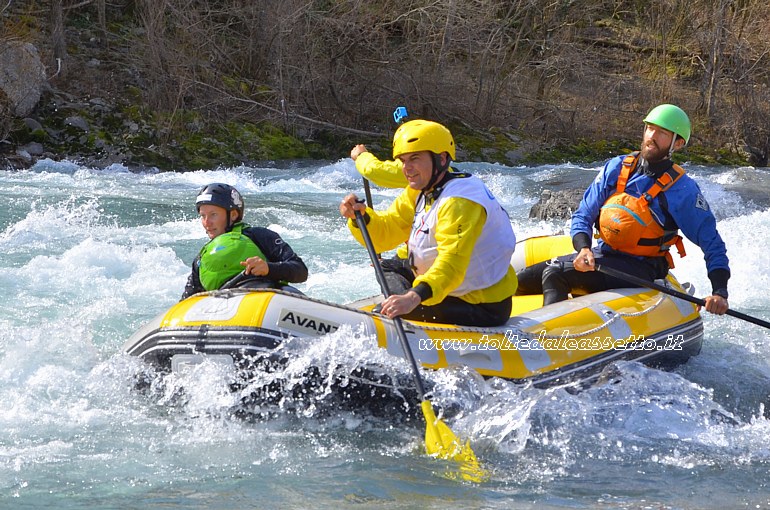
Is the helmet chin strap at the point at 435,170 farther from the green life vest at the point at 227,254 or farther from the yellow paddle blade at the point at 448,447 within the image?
the yellow paddle blade at the point at 448,447

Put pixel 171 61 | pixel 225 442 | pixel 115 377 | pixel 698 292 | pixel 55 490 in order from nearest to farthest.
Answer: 1. pixel 55 490
2. pixel 225 442
3. pixel 115 377
4. pixel 698 292
5. pixel 171 61

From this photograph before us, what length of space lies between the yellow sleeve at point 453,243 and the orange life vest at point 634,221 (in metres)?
1.26

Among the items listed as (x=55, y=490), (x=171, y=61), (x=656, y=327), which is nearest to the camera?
(x=55, y=490)

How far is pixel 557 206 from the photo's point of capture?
36.7ft

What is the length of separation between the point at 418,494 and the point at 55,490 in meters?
1.34

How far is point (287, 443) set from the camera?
400 cm

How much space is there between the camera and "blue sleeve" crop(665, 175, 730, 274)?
500 centimetres

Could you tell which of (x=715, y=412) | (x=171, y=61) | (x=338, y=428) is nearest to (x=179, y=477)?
(x=338, y=428)

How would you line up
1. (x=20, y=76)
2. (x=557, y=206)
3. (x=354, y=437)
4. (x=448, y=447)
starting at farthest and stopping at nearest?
(x=20, y=76)
(x=557, y=206)
(x=354, y=437)
(x=448, y=447)

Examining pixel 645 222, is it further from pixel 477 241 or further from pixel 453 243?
pixel 453 243

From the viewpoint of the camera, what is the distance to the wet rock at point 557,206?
11.1 m

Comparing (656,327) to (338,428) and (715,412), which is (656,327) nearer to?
(715,412)

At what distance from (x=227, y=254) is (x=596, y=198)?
2144 mm

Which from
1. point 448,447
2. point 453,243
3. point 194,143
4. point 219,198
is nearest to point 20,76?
point 194,143
